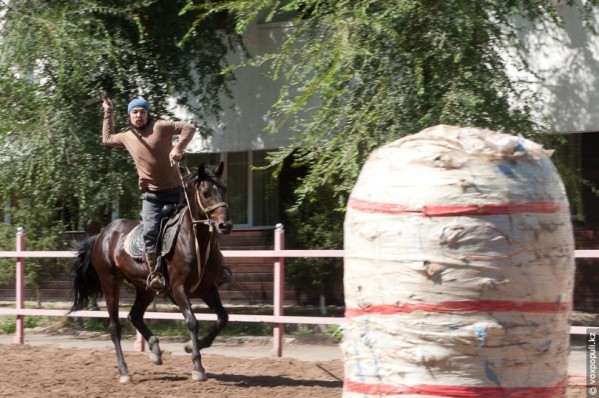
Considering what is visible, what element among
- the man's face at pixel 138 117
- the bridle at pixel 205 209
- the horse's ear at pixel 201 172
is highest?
the man's face at pixel 138 117

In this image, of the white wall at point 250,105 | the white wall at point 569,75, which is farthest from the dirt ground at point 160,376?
the white wall at point 250,105

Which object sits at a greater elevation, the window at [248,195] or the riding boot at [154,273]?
the window at [248,195]

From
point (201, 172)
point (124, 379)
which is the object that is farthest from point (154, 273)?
point (201, 172)

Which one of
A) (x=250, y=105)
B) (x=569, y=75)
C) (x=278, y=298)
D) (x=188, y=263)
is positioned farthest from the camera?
(x=250, y=105)

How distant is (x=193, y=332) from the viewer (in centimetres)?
994

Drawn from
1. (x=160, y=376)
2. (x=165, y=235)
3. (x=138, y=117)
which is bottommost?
(x=160, y=376)

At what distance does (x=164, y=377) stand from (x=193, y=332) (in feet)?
3.19

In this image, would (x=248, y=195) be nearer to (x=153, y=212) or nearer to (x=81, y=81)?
(x=81, y=81)

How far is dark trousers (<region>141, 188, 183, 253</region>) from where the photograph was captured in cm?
1035

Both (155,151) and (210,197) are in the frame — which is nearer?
(210,197)

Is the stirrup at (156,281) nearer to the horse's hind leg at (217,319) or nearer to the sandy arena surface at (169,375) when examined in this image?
the horse's hind leg at (217,319)

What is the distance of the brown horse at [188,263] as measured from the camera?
32.2ft

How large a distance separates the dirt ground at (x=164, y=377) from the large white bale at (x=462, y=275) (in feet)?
18.8

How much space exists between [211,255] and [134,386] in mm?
1573
